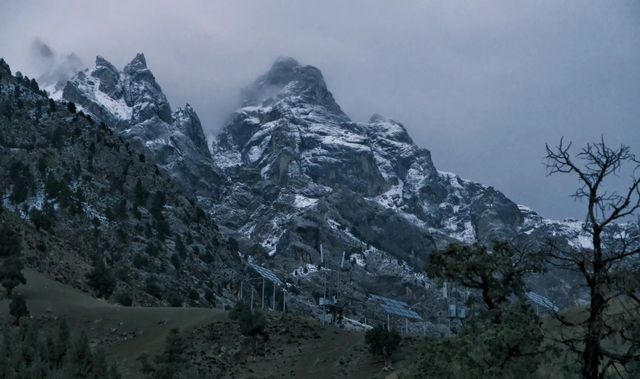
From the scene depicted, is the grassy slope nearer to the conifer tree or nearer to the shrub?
the conifer tree

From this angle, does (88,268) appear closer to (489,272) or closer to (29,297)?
(29,297)

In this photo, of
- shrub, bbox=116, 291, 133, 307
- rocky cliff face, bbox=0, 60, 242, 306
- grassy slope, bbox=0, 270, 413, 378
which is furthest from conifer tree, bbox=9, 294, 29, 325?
rocky cliff face, bbox=0, 60, 242, 306

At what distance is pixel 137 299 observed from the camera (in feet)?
299

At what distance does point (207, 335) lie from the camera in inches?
2463

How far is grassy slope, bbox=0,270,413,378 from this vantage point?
2174 inches

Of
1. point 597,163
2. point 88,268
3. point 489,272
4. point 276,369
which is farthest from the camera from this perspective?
point 88,268

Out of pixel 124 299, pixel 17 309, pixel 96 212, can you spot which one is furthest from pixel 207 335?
pixel 96 212

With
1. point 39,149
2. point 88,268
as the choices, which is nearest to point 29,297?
point 88,268

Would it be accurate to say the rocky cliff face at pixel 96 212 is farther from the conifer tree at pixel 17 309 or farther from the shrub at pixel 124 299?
the conifer tree at pixel 17 309

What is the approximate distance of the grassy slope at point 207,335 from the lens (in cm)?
5522

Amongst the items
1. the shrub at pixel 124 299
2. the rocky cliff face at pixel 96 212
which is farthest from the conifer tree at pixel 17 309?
the rocky cliff face at pixel 96 212

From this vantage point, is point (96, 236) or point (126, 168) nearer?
point (96, 236)

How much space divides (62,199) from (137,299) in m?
26.5

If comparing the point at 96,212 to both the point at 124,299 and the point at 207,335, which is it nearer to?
the point at 124,299
